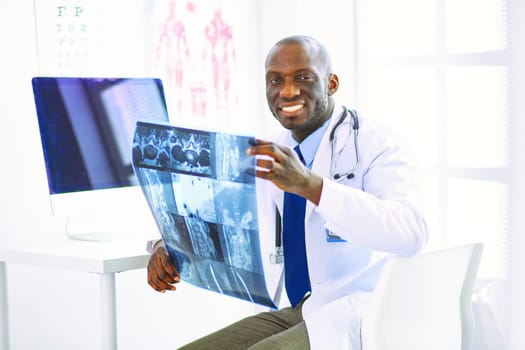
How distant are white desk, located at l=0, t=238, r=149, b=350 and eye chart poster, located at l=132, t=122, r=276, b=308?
0.19 m

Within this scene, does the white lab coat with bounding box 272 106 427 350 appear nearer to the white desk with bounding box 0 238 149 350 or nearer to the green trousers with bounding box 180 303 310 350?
the green trousers with bounding box 180 303 310 350

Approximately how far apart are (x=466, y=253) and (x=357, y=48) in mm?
1720

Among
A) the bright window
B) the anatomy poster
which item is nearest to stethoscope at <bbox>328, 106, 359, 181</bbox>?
the bright window

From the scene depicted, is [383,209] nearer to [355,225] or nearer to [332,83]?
[355,225]

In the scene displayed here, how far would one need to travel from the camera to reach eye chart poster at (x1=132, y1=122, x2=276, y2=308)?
132cm

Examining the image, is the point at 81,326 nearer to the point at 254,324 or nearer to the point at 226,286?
the point at 254,324

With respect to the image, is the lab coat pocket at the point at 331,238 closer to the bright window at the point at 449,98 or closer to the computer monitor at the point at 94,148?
the computer monitor at the point at 94,148

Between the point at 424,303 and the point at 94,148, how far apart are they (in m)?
0.89

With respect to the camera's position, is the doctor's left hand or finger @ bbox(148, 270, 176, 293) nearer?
the doctor's left hand

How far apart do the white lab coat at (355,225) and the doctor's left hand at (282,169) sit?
0.04 meters

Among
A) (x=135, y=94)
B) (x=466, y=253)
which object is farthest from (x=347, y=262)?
(x=135, y=94)

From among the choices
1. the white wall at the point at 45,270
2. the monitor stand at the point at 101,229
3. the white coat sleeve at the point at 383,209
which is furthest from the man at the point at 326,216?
the white wall at the point at 45,270

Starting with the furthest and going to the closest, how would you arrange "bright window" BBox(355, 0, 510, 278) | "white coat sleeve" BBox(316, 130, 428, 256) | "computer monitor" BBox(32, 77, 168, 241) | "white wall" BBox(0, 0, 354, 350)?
"bright window" BBox(355, 0, 510, 278)
"white wall" BBox(0, 0, 354, 350)
"computer monitor" BBox(32, 77, 168, 241)
"white coat sleeve" BBox(316, 130, 428, 256)

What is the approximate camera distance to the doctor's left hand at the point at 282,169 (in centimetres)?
125
